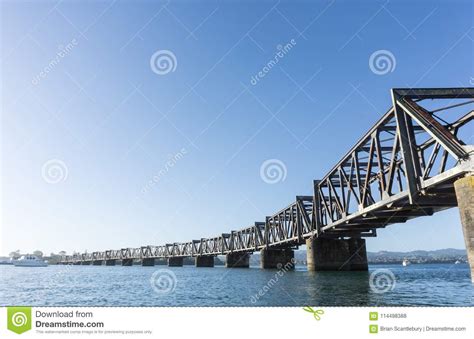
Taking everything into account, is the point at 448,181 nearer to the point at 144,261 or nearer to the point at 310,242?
the point at 310,242

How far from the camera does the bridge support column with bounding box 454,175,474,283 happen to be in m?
17.3

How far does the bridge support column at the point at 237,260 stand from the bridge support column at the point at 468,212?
110786 mm

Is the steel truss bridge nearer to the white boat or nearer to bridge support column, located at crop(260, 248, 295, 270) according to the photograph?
bridge support column, located at crop(260, 248, 295, 270)

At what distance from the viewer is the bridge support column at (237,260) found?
126m

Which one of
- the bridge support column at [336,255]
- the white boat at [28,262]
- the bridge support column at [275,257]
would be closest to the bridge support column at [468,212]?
the bridge support column at [336,255]

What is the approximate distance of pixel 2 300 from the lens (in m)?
30.0
